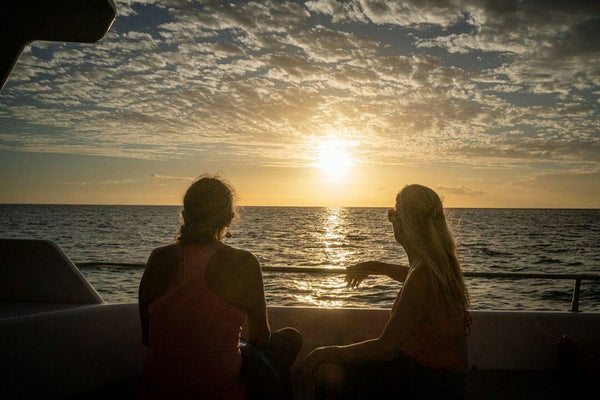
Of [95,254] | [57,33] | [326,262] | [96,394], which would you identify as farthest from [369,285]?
[95,254]

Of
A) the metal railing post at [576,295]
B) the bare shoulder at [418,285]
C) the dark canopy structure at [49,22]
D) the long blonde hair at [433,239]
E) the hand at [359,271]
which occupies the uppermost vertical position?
→ the dark canopy structure at [49,22]

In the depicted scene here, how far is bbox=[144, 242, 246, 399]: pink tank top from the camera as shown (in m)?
1.90

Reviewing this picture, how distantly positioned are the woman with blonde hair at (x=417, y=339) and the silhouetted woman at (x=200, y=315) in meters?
0.34

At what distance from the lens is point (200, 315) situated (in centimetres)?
190

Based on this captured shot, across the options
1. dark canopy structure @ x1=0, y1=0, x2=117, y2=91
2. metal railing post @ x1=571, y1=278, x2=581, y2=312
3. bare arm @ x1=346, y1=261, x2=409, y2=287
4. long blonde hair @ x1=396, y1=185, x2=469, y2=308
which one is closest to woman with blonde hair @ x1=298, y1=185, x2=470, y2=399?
long blonde hair @ x1=396, y1=185, x2=469, y2=308

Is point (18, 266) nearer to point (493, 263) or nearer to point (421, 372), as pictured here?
point (421, 372)

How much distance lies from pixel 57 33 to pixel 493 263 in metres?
28.9

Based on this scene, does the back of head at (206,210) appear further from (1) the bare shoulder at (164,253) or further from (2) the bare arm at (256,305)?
(2) the bare arm at (256,305)

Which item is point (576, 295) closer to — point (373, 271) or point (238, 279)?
point (373, 271)

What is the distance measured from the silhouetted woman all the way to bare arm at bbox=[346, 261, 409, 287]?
0.95 metres

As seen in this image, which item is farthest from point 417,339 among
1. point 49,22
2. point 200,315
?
point 49,22

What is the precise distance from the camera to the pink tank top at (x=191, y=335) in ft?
6.23

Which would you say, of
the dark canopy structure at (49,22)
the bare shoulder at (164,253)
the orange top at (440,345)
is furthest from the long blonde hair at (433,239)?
the dark canopy structure at (49,22)

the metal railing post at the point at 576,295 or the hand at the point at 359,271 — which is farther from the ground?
the hand at the point at 359,271
